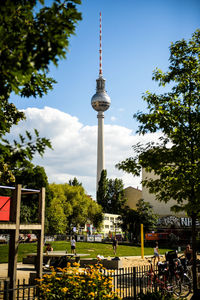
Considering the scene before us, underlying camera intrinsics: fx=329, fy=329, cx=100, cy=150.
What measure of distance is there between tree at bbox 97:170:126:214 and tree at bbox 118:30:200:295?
8533cm

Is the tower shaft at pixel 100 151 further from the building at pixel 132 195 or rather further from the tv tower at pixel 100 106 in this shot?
the building at pixel 132 195

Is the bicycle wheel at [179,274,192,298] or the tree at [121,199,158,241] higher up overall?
the tree at [121,199,158,241]

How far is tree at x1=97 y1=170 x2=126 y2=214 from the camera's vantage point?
3841 inches

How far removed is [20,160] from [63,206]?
60.5m

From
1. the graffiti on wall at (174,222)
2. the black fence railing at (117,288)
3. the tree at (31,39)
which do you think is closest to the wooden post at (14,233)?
the black fence railing at (117,288)

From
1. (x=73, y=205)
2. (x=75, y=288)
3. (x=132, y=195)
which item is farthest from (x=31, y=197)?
(x=132, y=195)

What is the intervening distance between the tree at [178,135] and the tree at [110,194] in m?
85.3

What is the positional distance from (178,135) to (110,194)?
89874 mm

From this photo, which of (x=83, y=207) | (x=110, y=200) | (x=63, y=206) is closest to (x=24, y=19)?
(x=63, y=206)

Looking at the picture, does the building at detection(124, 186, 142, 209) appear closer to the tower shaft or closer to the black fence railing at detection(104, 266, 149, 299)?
the tower shaft

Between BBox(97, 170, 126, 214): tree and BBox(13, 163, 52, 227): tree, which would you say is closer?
BBox(13, 163, 52, 227): tree

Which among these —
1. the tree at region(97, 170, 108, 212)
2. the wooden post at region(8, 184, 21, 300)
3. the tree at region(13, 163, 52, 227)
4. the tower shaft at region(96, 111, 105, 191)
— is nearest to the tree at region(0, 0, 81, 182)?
the wooden post at region(8, 184, 21, 300)

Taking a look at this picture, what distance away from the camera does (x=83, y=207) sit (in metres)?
70.2

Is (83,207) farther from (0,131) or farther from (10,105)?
(0,131)
